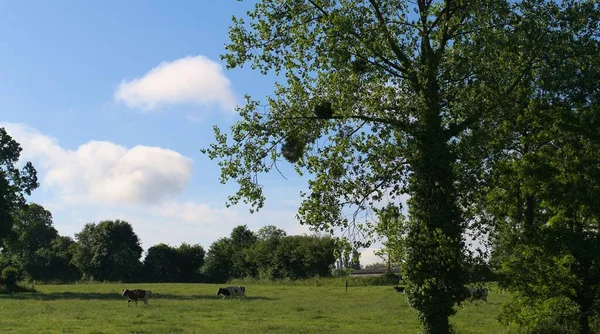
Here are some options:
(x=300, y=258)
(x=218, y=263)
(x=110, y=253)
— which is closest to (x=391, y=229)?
(x=300, y=258)

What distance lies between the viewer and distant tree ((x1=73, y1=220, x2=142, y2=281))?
89.8m

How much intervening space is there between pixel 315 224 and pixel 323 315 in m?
14.5

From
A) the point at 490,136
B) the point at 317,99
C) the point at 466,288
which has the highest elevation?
the point at 317,99

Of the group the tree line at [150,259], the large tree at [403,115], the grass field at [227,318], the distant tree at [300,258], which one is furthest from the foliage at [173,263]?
the large tree at [403,115]

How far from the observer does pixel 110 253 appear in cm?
9125

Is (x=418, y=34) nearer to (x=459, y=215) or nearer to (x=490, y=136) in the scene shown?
(x=490, y=136)

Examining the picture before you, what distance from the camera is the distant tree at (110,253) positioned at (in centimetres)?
8981

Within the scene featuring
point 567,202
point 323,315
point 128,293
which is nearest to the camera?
point 567,202

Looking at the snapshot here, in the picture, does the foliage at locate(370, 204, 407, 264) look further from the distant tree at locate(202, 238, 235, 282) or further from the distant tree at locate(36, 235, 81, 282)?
the distant tree at locate(36, 235, 81, 282)

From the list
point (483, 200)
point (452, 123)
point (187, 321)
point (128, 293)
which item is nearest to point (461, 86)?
point (452, 123)

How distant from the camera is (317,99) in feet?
59.3

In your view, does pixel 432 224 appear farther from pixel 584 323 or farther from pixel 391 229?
pixel 584 323

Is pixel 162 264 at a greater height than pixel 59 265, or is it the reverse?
pixel 162 264

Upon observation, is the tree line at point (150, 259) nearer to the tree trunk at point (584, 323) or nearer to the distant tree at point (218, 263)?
the distant tree at point (218, 263)
